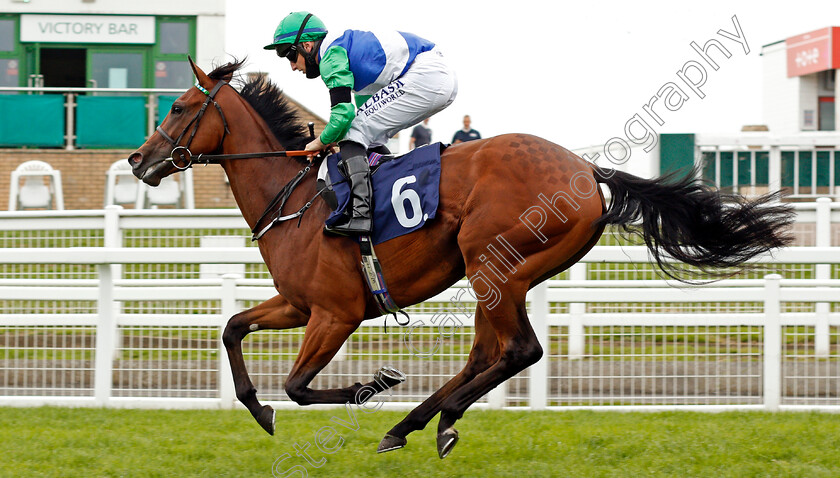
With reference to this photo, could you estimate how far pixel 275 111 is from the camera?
4574mm

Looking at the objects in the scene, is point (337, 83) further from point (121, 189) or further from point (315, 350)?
point (121, 189)

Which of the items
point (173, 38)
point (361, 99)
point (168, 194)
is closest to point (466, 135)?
point (168, 194)

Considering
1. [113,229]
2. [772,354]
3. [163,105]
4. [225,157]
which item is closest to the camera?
[225,157]

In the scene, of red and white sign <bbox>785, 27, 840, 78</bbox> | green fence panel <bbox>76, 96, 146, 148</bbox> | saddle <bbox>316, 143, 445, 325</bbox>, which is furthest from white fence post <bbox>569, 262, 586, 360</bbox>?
red and white sign <bbox>785, 27, 840, 78</bbox>

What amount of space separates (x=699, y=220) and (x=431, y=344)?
1.66m

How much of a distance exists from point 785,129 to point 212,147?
1911 cm

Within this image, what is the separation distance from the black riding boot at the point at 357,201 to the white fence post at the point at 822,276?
263 cm

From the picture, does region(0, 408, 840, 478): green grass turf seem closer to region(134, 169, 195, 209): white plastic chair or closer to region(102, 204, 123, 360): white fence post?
region(102, 204, 123, 360): white fence post

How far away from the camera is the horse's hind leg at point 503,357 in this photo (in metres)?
4.00

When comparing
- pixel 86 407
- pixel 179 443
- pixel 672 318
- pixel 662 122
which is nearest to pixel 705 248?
pixel 662 122

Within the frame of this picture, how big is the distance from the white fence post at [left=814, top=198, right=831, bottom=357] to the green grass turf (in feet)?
1.35

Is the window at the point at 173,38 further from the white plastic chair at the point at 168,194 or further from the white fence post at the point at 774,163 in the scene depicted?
the white fence post at the point at 774,163

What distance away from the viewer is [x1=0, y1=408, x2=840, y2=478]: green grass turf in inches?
155

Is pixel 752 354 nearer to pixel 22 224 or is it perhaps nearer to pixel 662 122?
pixel 662 122
